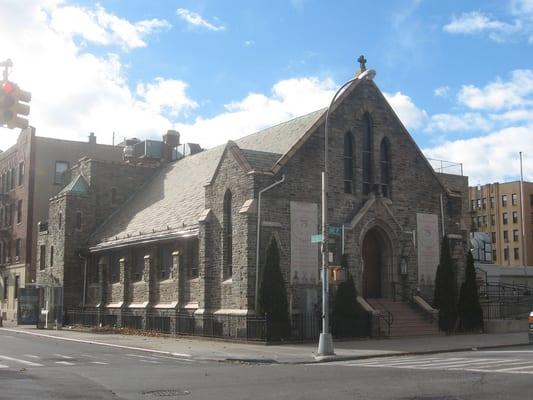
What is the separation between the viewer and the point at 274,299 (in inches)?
1040

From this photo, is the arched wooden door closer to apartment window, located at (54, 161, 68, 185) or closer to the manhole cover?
the manhole cover

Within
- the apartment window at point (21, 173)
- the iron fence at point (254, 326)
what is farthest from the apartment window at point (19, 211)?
the iron fence at point (254, 326)

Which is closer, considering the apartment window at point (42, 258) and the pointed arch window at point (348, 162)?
the pointed arch window at point (348, 162)

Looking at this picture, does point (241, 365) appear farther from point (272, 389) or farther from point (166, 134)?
point (166, 134)

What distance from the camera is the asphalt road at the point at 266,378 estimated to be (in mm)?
12078

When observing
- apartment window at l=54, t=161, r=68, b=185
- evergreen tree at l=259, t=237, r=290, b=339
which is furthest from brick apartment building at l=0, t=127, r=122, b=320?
evergreen tree at l=259, t=237, r=290, b=339

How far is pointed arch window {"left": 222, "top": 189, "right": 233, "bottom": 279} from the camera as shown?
28703mm

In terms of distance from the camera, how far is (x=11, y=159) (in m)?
56.0

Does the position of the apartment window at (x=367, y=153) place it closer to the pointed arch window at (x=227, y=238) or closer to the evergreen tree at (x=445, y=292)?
the evergreen tree at (x=445, y=292)

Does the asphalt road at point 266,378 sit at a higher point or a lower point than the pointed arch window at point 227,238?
lower

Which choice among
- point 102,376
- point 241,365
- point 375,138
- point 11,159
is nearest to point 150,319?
A: point 375,138

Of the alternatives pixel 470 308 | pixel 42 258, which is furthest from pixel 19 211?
pixel 470 308

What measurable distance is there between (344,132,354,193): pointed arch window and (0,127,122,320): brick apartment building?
1069 inches

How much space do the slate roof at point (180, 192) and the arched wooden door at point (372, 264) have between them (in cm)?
580
